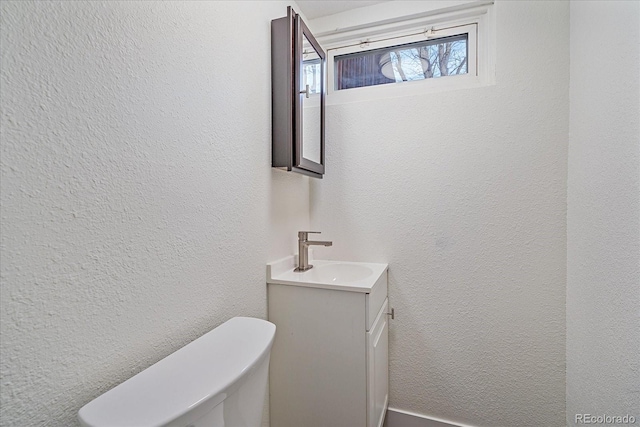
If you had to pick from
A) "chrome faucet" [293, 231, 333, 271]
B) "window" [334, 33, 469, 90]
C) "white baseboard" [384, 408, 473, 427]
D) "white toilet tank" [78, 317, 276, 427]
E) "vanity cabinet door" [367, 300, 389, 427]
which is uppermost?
"window" [334, 33, 469, 90]

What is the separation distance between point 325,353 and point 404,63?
1.47m

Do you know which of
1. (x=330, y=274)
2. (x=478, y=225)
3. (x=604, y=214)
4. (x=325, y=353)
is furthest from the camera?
(x=330, y=274)

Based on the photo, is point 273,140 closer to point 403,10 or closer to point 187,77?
point 187,77

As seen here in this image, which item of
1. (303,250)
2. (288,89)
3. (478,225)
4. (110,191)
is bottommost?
(303,250)

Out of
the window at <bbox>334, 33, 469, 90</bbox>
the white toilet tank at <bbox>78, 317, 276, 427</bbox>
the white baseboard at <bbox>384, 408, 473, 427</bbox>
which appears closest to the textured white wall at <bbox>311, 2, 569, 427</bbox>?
the white baseboard at <bbox>384, 408, 473, 427</bbox>

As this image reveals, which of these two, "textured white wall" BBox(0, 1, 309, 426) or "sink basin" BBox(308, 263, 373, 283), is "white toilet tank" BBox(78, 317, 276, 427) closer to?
"textured white wall" BBox(0, 1, 309, 426)

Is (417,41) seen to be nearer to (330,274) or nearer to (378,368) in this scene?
(330,274)

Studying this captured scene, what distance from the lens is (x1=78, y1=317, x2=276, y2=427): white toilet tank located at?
50 centimetres

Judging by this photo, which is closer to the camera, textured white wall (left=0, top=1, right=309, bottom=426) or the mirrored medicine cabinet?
textured white wall (left=0, top=1, right=309, bottom=426)

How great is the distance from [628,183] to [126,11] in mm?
1380

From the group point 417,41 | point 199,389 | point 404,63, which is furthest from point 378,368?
point 417,41

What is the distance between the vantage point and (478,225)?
1.37 meters

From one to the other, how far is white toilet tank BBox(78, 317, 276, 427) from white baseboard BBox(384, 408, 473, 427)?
104 centimetres

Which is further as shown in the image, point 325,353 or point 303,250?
point 303,250
